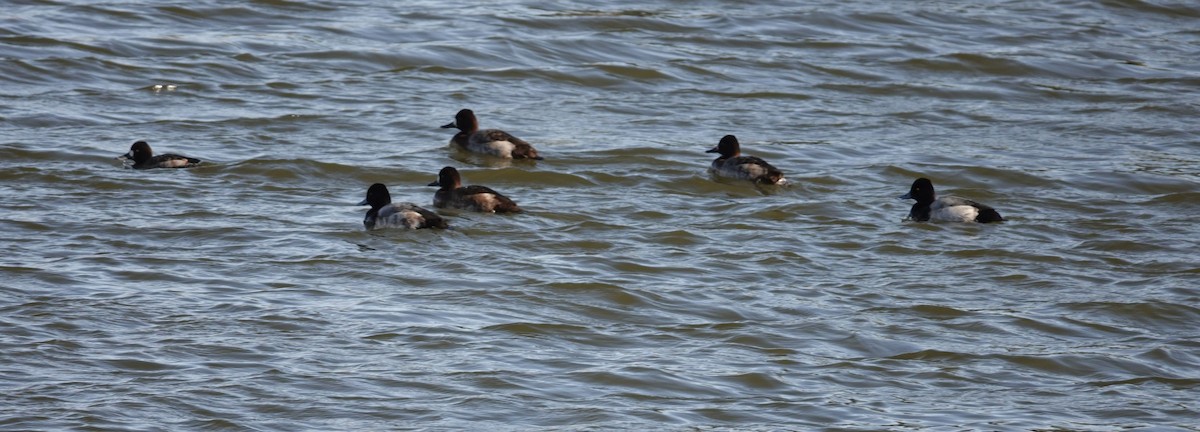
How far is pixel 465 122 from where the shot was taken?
15.0 m

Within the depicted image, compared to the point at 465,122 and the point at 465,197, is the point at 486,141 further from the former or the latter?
the point at 465,197

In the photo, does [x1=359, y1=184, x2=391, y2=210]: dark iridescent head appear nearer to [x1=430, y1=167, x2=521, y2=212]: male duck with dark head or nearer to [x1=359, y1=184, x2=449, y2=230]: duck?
[x1=359, y1=184, x2=449, y2=230]: duck

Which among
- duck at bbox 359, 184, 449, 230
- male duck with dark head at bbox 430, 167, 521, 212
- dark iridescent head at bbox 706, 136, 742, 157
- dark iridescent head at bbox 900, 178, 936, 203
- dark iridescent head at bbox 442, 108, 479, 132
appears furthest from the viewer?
dark iridescent head at bbox 442, 108, 479, 132

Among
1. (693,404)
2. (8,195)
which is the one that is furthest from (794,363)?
(8,195)

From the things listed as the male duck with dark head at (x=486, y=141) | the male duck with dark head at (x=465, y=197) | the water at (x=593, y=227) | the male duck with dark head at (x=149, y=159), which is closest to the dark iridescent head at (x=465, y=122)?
the male duck with dark head at (x=486, y=141)

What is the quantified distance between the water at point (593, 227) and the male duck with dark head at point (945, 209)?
16 cm

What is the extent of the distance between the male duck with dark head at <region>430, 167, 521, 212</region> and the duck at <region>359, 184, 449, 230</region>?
51 centimetres

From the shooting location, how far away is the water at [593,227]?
331 inches

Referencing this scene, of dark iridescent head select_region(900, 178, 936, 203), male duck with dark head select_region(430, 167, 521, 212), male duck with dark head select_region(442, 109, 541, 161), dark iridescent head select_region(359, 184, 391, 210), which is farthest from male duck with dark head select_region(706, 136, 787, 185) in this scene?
dark iridescent head select_region(359, 184, 391, 210)

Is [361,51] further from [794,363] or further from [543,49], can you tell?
[794,363]

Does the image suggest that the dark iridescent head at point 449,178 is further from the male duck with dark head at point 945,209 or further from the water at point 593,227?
the male duck with dark head at point 945,209

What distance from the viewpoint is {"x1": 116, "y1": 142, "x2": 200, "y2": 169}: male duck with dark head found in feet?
42.7

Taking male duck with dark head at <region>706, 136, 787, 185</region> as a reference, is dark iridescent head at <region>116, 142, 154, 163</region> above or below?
above

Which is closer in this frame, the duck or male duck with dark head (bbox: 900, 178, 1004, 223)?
the duck
